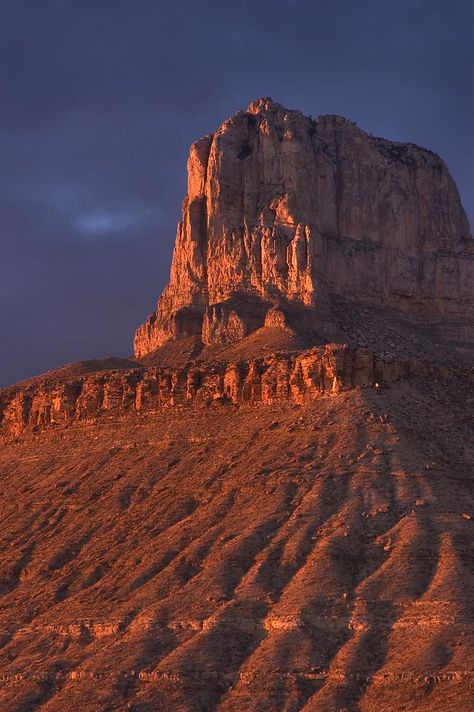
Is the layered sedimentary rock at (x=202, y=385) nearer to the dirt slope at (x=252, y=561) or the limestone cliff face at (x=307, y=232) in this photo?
the dirt slope at (x=252, y=561)

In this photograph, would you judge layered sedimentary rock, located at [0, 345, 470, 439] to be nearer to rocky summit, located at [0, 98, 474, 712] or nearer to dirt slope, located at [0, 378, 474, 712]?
rocky summit, located at [0, 98, 474, 712]

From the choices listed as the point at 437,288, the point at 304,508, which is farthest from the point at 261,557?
the point at 437,288

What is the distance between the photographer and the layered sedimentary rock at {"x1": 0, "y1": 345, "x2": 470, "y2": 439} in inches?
2840

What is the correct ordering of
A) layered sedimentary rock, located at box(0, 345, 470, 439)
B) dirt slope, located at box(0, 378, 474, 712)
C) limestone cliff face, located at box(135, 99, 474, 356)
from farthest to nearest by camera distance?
1. limestone cliff face, located at box(135, 99, 474, 356)
2. layered sedimentary rock, located at box(0, 345, 470, 439)
3. dirt slope, located at box(0, 378, 474, 712)

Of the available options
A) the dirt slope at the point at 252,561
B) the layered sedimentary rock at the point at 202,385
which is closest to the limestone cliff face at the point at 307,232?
the layered sedimentary rock at the point at 202,385

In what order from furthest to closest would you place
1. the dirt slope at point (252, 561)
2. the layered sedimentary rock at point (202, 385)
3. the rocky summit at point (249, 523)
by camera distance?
the layered sedimentary rock at point (202, 385)
the rocky summit at point (249, 523)
the dirt slope at point (252, 561)

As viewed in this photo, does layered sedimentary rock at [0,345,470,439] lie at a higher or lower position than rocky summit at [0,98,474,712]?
higher

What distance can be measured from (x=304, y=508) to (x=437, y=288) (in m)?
77.2

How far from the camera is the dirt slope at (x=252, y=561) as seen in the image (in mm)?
47750

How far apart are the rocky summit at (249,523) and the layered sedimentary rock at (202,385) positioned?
0.13 metres

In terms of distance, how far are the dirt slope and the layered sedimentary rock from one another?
99 cm

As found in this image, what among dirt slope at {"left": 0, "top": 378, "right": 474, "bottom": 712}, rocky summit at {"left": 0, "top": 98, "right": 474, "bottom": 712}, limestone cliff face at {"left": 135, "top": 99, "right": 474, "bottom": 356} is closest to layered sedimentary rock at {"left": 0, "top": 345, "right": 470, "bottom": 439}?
rocky summit at {"left": 0, "top": 98, "right": 474, "bottom": 712}

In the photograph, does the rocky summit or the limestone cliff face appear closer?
the rocky summit

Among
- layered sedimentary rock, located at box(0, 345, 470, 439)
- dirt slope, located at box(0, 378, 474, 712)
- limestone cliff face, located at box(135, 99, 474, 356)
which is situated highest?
limestone cliff face, located at box(135, 99, 474, 356)
